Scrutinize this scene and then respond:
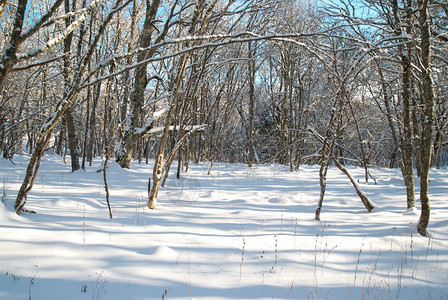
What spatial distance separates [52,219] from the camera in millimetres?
3156

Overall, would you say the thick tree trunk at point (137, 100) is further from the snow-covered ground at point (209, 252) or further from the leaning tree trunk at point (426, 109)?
the leaning tree trunk at point (426, 109)

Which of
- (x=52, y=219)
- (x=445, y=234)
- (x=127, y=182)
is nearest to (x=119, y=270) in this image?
(x=52, y=219)

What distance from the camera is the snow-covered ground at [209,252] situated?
2.00 m

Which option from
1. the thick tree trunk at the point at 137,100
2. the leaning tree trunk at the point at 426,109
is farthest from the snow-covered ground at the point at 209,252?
the thick tree trunk at the point at 137,100

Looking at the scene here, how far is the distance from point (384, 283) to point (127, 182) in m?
5.74

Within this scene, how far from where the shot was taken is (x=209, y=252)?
267 cm

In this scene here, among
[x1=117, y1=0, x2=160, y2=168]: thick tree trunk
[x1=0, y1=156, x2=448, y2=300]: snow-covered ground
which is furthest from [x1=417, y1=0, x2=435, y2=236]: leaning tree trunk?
[x1=117, y1=0, x2=160, y2=168]: thick tree trunk

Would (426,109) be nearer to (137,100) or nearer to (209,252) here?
(209,252)

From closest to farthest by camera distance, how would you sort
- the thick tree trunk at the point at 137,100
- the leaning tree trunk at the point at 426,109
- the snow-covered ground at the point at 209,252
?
1. the snow-covered ground at the point at 209,252
2. the leaning tree trunk at the point at 426,109
3. the thick tree trunk at the point at 137,100

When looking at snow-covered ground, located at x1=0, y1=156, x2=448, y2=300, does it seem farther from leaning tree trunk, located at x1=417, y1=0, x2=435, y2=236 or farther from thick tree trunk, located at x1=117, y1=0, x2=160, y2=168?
thick tree trunk, located at x1=117, y1=0, x2=160, y2=168

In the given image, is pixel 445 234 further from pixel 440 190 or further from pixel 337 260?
pixel 440 190

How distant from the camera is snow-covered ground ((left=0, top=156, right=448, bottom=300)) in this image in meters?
2.00

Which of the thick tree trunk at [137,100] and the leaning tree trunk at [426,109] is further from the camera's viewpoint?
the thick tree trunk at [137,100]

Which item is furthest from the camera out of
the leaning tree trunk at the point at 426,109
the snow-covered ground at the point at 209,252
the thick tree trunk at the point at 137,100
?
the thick tree trunk at the point at 137,100
